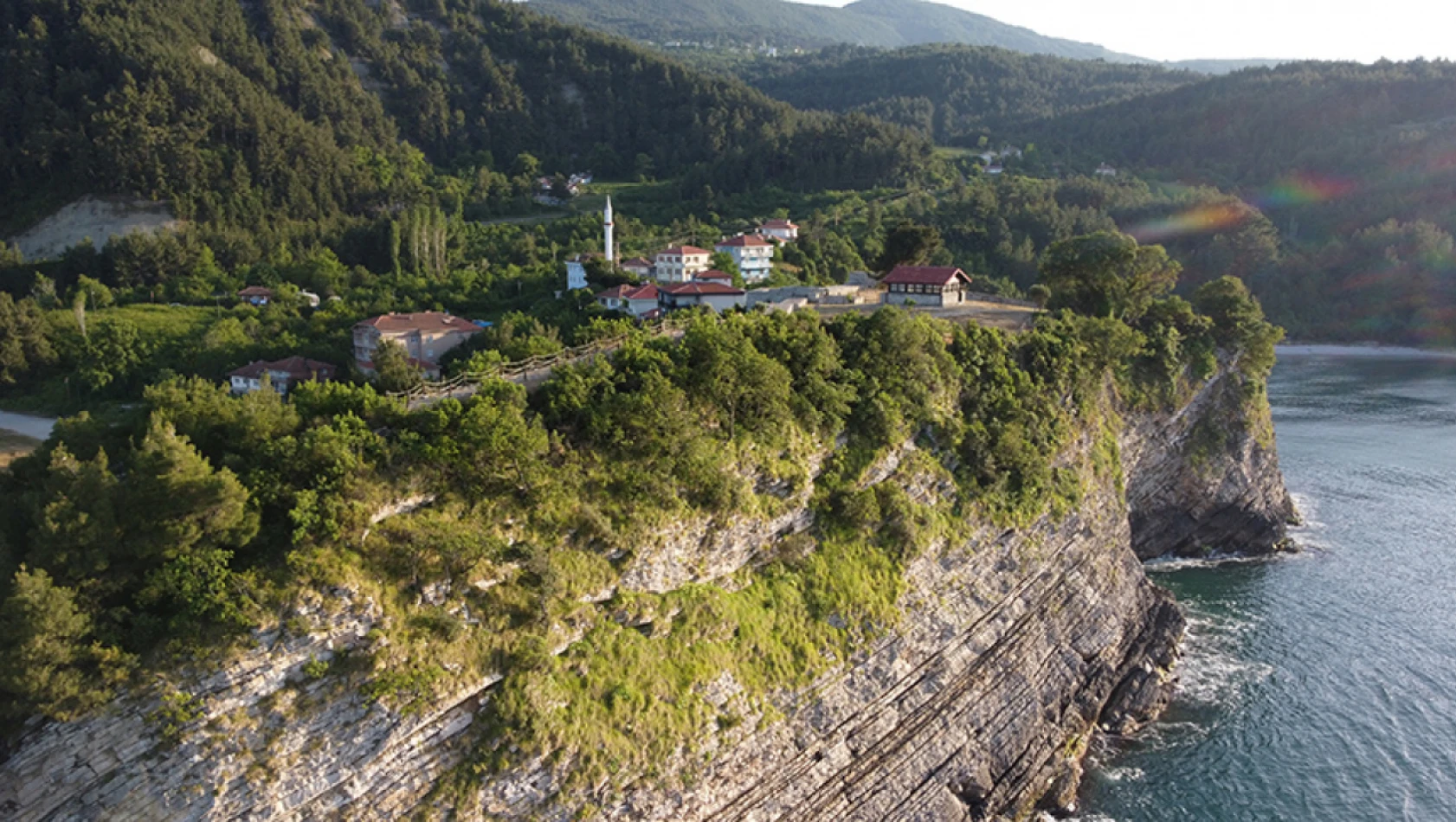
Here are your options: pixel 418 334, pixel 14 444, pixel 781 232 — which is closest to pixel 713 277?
pixel 418 334

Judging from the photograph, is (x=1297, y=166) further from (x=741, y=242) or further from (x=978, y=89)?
(x=741, y=242)

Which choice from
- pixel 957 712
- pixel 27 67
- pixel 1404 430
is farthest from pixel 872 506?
pixel 27 67

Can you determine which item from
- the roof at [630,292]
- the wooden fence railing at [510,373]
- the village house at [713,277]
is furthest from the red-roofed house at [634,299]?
the wooden fence railing at [510,373]

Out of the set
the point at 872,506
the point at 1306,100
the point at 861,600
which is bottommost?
the point at 861,600

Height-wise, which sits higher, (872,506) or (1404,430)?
(872,506)

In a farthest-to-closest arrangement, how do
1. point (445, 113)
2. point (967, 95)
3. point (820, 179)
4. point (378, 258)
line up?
1. point (967, 95)
2. point (445, 113)
3. point (820, 179)
4. point (378, 258)

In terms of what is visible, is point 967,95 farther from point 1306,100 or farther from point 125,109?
point 125,109
